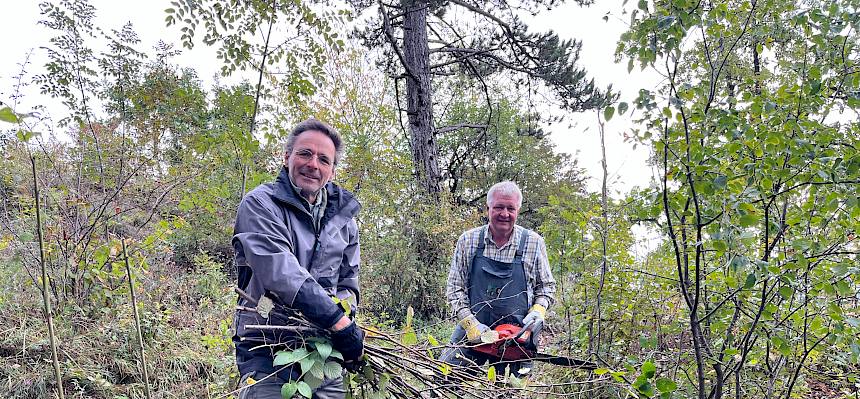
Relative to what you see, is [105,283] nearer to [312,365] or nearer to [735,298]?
[312,365]

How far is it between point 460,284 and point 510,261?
36 cm

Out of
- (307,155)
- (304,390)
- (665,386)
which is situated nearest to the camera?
(304,390)

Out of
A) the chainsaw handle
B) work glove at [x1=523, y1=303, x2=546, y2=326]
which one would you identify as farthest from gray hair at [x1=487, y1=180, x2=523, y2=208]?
the chainsaw handle

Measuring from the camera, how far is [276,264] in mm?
1530

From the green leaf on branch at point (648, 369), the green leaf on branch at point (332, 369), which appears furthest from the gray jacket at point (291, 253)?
the green leaf on branch at point (648, 369)

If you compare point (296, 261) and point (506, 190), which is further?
point (506, 190)

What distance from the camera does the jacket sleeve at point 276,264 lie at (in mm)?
1478

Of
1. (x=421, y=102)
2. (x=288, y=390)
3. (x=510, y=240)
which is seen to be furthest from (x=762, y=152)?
(x=421, y=102)

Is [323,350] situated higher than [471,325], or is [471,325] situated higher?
[471,325]

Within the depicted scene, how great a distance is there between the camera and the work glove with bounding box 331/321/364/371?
4.71 ft

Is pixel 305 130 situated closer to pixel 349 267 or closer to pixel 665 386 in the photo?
pixel 349 267

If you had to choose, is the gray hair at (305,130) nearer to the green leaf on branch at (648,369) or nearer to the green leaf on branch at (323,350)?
→ the green leaf on branch at (323,350)

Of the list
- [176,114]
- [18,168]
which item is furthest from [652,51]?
[18,168]

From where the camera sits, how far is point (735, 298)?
6.39 feet
